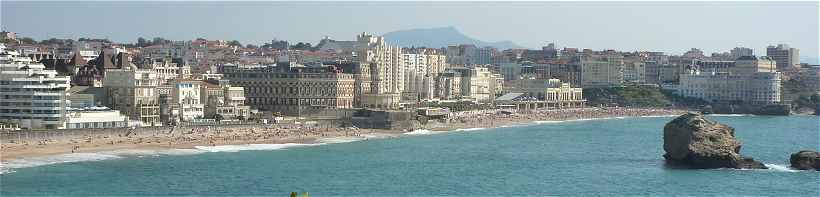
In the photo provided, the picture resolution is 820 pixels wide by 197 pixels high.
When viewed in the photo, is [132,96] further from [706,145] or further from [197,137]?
[706,145]

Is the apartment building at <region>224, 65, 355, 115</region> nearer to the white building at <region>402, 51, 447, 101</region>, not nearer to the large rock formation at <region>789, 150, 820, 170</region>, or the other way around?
the white building at <region>402, 51, 447, 101</region>

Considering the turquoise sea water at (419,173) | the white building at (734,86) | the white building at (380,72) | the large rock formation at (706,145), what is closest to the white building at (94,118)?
the turquoise sea water at (419,173)

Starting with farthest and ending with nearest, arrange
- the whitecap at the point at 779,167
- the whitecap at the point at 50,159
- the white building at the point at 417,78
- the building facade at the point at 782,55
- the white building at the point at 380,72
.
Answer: the building facade at the point at 782,55, the white building at the point at 417,78, the white building at the point at 380,72, the whitecap at the point at 779,167, the whitecap at the point at 50,159

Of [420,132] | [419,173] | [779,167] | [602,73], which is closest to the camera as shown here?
[419,173]

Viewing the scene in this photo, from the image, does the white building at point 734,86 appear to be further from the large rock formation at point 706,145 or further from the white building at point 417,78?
the large rock formation at point 706,145

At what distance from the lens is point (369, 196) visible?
116 ft

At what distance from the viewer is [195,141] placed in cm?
5203

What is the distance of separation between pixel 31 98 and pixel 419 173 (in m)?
15.8

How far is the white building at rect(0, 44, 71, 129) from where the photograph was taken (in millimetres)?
48312

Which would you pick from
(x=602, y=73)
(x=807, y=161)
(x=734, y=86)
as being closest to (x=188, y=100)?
(x=807, y=161)

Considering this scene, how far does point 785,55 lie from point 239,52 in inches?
2867

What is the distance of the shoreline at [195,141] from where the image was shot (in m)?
43.8

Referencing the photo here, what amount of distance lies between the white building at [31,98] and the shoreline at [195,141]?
1.66m

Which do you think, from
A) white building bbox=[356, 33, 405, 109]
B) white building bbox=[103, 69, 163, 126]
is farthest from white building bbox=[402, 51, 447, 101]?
white building bbox=[103, 69, 163, 126]
